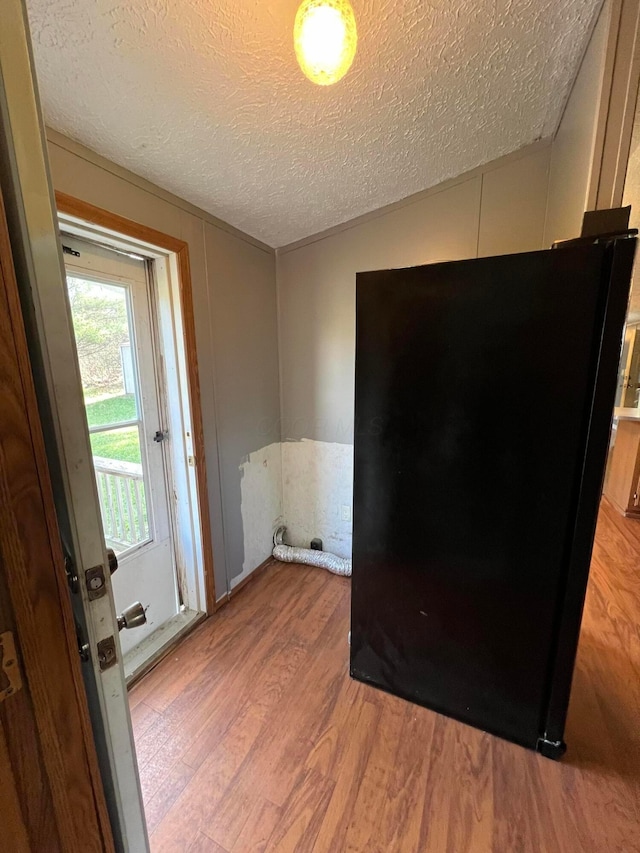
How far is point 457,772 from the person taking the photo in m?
1.25

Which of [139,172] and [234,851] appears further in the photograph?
[139,172]

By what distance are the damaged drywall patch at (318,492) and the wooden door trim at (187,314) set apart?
0.81 metres

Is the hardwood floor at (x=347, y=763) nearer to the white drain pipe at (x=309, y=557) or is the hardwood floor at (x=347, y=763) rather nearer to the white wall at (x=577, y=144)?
the white drain pipe at (x=309, y=557)

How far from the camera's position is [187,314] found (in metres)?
1.72

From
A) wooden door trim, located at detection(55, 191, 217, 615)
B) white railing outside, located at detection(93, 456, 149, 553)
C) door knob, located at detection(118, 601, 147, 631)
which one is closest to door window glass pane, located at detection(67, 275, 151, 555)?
white railing outside, located at detection(93, 456, 149, 553)

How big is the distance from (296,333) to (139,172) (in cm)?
124

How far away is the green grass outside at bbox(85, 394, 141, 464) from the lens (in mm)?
1514

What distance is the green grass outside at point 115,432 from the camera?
151 cm

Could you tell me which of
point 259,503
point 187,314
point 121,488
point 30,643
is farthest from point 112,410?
point 30,643

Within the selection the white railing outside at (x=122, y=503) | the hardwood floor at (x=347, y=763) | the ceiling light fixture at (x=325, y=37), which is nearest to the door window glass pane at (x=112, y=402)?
the white railing outside at (x=122, y=503)

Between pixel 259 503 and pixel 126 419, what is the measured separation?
42.2 inches

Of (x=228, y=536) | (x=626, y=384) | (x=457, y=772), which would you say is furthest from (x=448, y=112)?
(x=626, y=384)

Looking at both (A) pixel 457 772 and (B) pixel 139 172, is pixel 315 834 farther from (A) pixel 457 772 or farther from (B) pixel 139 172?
(B) pixel 139 172

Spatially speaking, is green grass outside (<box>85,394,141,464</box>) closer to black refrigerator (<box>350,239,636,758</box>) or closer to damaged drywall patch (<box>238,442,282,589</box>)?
damaged drywall patch (<box>238,442,282,589</box>)
